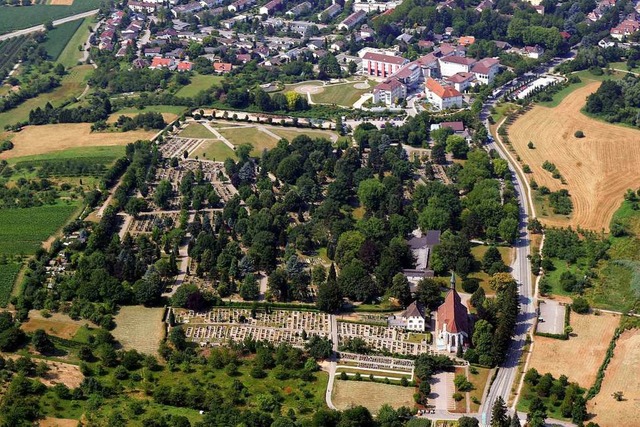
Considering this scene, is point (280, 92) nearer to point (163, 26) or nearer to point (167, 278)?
point (163, 26)

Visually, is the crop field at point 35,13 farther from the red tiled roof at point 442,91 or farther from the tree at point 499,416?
the tree at point 499,416

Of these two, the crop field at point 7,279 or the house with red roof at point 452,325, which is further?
the crop field at point 7,279

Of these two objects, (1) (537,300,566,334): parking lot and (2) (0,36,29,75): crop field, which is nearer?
(1) (537,300,566,334): parking lot


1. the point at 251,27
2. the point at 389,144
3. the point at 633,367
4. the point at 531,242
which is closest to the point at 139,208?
the point at 389,144

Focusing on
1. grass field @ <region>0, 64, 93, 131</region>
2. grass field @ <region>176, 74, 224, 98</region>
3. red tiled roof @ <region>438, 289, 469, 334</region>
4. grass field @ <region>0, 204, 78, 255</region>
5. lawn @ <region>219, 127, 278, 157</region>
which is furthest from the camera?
grass field @ <region>176, 74, 224, 98</region>

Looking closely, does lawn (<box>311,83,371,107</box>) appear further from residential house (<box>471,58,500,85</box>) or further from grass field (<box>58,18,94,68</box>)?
grass field (<box>58,18,94,68</box>)

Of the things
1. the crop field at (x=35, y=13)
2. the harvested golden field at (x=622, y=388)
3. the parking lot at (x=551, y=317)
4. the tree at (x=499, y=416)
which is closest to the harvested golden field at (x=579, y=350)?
the parking lot at (x=551, y=317)

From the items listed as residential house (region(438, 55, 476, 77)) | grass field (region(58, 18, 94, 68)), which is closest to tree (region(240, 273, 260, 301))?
residential house (region(438, 55, 476, 77))
